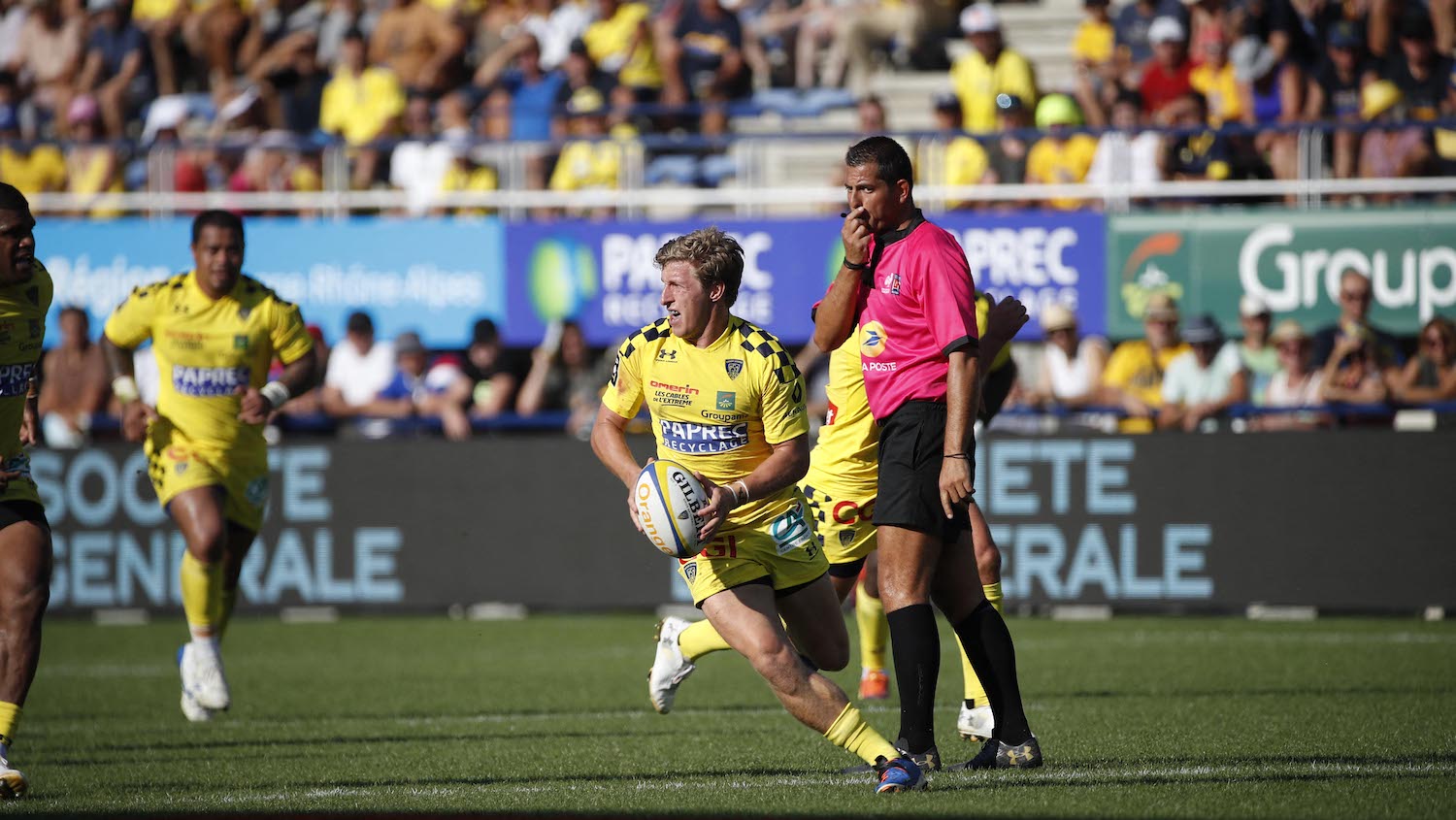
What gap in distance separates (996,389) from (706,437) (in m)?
2.51

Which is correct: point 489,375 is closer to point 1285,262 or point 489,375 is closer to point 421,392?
point 421,392

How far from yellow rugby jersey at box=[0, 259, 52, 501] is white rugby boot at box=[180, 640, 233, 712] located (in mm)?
2335

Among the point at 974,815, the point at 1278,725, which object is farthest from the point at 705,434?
the point at 1278,725

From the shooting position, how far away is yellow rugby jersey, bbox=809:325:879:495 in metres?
8.74

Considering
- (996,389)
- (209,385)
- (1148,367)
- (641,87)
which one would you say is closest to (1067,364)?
(1148,367)

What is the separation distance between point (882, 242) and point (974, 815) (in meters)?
2.26

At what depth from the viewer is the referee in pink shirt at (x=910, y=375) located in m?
6.77

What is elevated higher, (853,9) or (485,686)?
(853,9)

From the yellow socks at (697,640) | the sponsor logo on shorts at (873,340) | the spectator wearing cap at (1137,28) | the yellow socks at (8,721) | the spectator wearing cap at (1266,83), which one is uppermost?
the spectator wearing cap at (1137,28)

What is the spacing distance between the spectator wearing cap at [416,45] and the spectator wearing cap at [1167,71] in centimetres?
750

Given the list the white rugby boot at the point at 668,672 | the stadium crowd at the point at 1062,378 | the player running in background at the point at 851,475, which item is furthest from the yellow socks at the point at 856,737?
the stadium crowd at the point at 1062,378

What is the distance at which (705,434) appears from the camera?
6.90m

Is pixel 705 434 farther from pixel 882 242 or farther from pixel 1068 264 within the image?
pixel 1068 264

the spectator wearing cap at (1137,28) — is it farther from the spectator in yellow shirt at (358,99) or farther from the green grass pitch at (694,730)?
the spectator in yellow shirt at (358,99)
